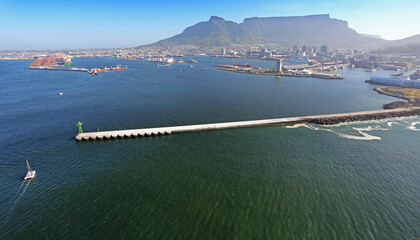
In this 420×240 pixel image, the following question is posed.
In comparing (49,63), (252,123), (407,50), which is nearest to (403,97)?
(252,123)

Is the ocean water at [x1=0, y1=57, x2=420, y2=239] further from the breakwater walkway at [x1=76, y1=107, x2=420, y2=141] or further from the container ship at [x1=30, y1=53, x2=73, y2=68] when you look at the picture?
the container ship at [x1=30, y1=53, x2=73, y2=68]

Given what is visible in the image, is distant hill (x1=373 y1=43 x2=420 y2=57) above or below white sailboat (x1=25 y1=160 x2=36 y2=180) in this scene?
above

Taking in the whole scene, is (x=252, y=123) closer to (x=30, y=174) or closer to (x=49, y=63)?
(x=30, y=174)

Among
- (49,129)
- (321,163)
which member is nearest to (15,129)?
(49,129)

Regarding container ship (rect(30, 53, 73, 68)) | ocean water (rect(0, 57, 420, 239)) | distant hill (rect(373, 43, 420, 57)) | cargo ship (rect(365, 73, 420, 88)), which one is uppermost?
distant hill (rect(373, 43, 420, 57))

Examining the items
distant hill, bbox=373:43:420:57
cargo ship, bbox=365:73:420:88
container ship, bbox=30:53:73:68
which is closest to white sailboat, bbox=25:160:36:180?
cargo ship, bbox=365:73:420:88

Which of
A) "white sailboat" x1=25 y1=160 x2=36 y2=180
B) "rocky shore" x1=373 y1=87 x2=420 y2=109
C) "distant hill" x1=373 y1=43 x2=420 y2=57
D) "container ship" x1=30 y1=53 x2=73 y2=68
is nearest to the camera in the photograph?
"white sailboat" x1=25 y1=160 x2=36 y2=180
